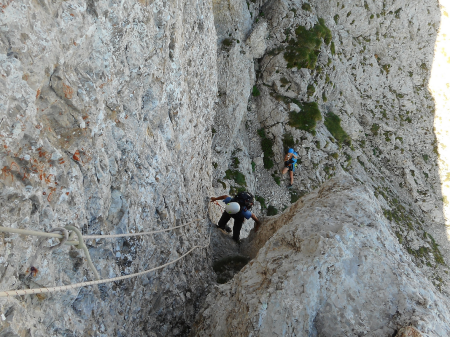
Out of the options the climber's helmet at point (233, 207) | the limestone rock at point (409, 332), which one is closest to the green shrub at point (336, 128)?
the climber's helmet at point (233, 207)

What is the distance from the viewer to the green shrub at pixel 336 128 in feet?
89.7

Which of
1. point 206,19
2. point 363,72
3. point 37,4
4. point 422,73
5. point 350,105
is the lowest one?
point 37,4

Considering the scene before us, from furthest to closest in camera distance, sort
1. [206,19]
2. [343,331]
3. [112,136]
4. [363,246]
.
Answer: [206,19]
[363,246]
[112,136]
[343,331]

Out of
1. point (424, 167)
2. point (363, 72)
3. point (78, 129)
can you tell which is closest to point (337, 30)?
point (363, 72)

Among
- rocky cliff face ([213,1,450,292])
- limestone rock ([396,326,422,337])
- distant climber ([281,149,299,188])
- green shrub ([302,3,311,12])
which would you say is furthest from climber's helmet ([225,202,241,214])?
green shrub ([302,3,311,12])

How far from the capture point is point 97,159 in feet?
16.6

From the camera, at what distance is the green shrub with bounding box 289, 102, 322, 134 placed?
969 inches

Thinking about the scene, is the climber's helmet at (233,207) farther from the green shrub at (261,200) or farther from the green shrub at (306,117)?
the green shrub at (306,117)

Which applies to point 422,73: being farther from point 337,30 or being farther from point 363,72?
point 337,30

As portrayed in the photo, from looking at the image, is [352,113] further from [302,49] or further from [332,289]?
[332,289]

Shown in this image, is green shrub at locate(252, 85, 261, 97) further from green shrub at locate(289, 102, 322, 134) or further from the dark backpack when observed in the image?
the dark backpack

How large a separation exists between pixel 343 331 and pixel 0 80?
21.7ft

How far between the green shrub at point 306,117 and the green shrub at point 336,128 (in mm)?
2758

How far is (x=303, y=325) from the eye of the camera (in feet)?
17.4
